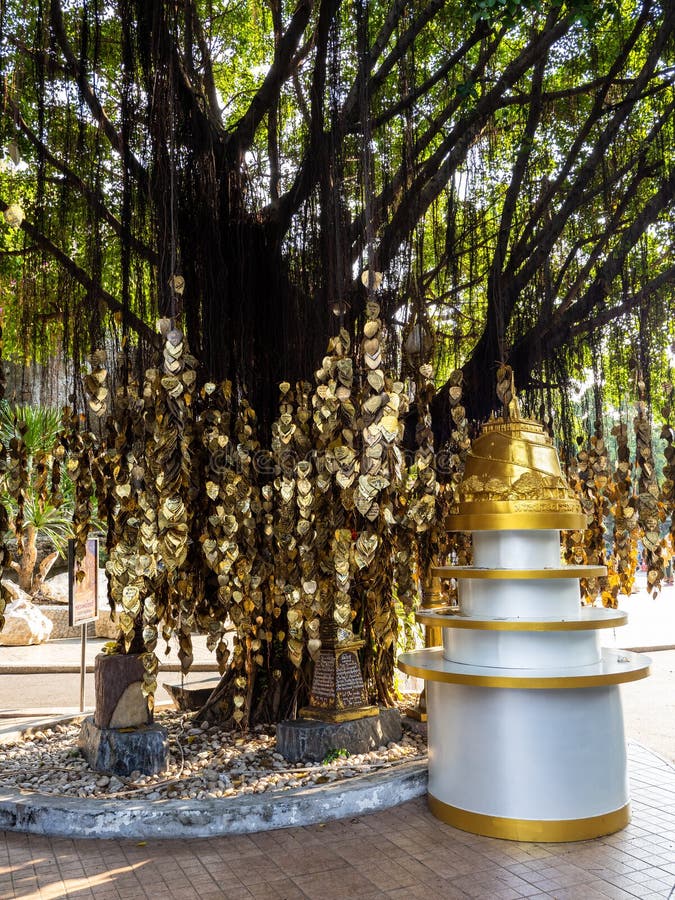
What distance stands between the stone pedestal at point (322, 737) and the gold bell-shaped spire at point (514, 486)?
1406mm

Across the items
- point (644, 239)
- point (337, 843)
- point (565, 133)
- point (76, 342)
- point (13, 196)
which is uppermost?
point (565, 133)

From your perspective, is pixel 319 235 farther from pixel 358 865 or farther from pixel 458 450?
pixel 358 865

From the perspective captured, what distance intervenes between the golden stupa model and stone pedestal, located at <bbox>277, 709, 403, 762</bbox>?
722 mm

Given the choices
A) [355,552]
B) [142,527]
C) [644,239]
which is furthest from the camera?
[644,239]

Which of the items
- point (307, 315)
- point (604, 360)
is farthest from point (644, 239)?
point (307, 315)

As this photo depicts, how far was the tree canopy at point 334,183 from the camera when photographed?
429cm

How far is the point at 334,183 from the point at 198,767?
3390 millimetres

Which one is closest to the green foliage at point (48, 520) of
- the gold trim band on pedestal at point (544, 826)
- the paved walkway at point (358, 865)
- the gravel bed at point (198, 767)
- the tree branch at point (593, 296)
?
the gravel bed at point (198, 767)

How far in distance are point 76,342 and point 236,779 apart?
8.86 feet

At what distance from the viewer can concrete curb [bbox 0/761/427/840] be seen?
3.47m

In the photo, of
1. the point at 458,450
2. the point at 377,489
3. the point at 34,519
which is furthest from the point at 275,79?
the point at 34,519

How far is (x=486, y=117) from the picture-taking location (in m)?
5.01

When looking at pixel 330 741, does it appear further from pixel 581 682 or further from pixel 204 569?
pixel 581 682

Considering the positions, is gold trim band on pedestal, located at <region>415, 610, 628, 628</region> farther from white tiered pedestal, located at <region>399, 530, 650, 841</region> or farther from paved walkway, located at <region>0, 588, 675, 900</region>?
paved walkway, located at <region>0, 588, 675, 900</region>
